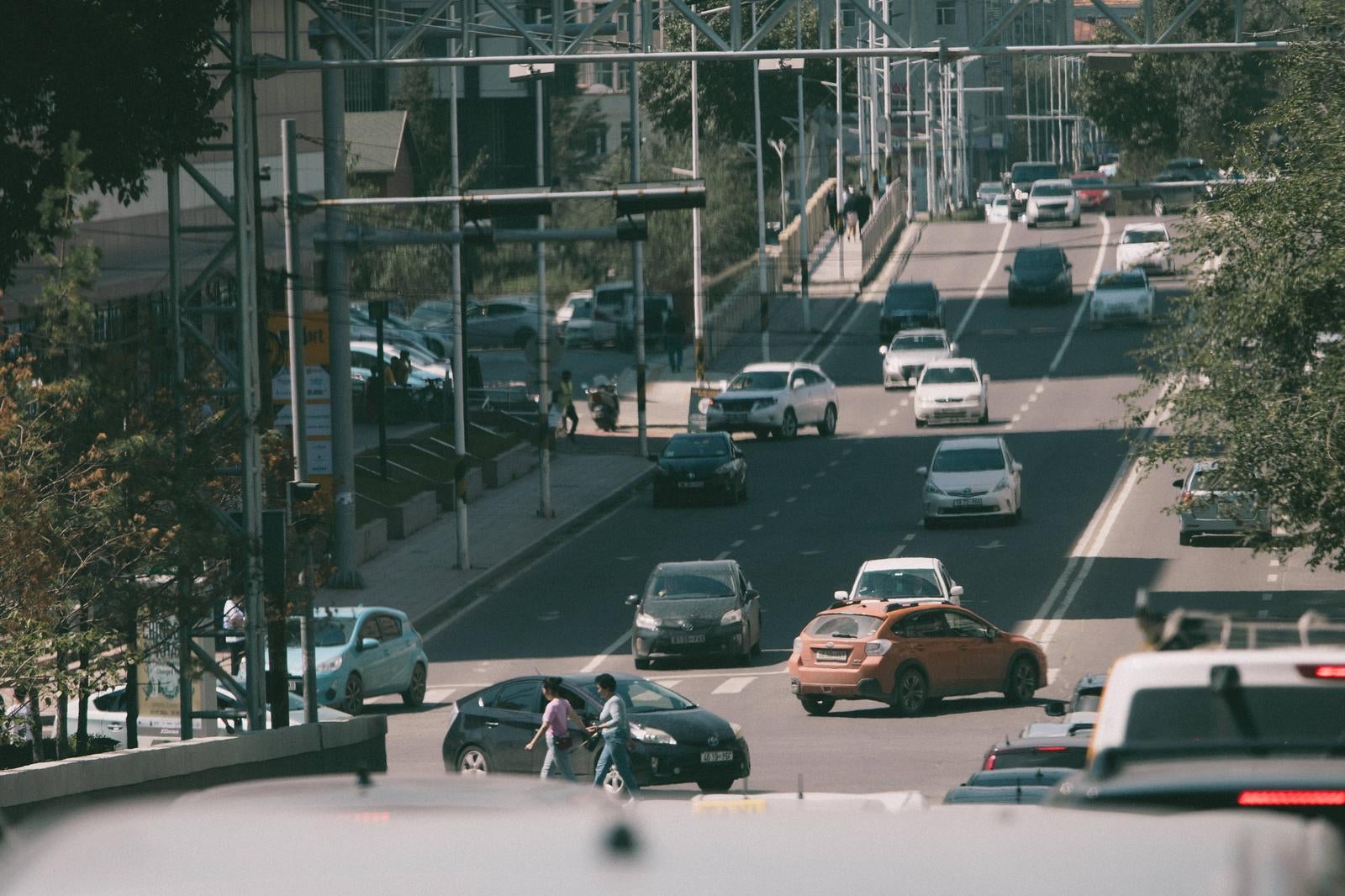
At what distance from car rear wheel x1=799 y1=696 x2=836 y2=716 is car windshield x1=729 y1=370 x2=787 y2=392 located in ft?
84.8

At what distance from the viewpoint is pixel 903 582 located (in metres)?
30.3

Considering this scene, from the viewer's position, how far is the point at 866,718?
88.2ft

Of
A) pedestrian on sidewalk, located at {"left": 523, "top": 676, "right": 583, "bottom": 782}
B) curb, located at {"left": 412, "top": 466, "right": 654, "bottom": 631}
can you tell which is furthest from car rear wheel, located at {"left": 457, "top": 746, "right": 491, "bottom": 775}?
curb, located at {"left": 412, "top": 466, "right": 654, "bottom": 631}

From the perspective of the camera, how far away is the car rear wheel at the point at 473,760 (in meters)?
22.7

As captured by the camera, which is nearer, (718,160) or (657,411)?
(657,411)

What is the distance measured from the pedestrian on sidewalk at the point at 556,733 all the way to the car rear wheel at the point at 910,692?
6154 millimetres

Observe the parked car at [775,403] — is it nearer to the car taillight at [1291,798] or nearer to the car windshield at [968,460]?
the car windshield at [968,460]

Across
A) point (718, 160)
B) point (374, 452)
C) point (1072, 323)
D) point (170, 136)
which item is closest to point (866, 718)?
point (170, 136)

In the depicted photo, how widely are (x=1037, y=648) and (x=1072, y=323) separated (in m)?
44.0

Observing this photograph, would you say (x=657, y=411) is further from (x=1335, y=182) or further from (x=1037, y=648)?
(x=1335, y=182)

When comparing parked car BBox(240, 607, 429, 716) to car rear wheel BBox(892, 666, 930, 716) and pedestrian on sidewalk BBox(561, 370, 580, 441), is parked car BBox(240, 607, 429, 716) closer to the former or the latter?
car rear wheel BBox(892, 666, 930, 716)

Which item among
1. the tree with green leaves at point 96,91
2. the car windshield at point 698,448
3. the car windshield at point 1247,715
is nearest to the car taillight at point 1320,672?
the car windshield at point 1247,715

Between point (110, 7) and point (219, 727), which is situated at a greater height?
point (110, 7)

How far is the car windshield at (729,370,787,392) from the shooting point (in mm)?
52844
